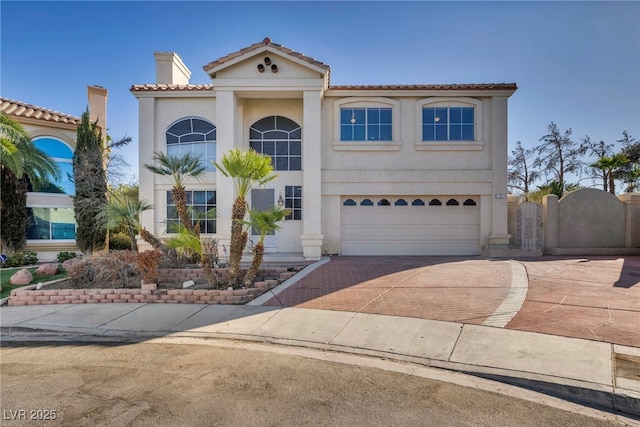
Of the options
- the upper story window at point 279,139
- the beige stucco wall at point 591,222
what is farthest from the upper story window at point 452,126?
the upper story window at point 279,139

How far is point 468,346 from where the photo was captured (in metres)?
5.76

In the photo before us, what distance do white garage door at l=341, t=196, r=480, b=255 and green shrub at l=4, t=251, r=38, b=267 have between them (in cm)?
1273

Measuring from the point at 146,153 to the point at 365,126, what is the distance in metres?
9.29

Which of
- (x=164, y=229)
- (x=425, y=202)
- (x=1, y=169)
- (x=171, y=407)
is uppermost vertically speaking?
(x=1, y=169)

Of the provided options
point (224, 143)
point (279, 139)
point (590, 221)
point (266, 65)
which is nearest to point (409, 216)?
point (279, 139)

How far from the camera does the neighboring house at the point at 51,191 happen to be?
15508mm

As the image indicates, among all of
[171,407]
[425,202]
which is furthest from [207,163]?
[171,407]

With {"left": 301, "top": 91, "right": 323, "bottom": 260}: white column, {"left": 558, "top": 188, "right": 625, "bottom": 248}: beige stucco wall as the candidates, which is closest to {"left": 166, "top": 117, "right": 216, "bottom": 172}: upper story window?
{"left": 301, "top": 91, "right": 323, "bottom": 260}: white column

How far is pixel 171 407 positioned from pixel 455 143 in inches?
564

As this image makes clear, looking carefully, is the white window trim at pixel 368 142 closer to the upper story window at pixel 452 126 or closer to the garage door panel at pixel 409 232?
the upper story window at pixel 452 126

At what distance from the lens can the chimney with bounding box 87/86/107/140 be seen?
17.8m

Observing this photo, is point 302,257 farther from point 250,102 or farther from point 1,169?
point 1,169

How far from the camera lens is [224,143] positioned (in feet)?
47.4

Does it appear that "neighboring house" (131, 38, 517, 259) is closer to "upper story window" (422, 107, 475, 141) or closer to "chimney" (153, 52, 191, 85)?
"upper story window" (422, 107, 475, 141)
